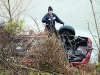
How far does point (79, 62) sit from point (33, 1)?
18.1 metres

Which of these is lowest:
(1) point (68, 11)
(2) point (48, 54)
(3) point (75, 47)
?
(2) point (48, 54)

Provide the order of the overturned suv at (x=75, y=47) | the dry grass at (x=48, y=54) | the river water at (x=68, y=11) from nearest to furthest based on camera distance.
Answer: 1. the dry grass at (x=48, y=54)
2. the overturned suv at (x=75, y=47)
3. the river water at (x=68, y=11)

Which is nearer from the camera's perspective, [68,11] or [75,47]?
[75,47]

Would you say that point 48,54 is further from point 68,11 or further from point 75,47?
point 68,11

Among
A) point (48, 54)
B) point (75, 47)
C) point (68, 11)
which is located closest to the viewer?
point (48, 54)

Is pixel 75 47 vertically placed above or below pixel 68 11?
below

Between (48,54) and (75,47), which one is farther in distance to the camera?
(75,47)

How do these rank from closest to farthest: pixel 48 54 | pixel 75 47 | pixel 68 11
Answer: pixel 48 54, pixel 75 47, pixel 68 11

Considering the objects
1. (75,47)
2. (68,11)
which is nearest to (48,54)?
(75,47)

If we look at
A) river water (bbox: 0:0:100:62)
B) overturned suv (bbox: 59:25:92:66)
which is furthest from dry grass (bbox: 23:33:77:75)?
river water (bbox: 0:0:100:62)

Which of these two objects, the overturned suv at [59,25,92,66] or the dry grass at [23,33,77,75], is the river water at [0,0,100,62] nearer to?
the overturned suv at [59,25,92,66]

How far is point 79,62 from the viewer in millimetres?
12258

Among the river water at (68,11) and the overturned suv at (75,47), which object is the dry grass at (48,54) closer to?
the overturned suv at (75,47)

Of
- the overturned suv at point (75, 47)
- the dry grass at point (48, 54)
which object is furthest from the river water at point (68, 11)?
the dry grass at point (48, 54)
